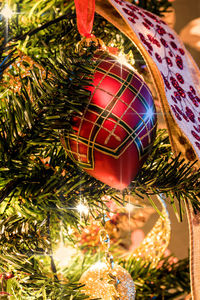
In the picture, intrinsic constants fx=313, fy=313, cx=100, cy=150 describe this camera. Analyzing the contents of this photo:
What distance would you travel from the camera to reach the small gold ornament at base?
1.08ft

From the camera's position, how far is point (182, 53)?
41cm

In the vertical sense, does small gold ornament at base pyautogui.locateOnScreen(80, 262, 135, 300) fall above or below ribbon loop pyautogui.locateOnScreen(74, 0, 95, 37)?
below

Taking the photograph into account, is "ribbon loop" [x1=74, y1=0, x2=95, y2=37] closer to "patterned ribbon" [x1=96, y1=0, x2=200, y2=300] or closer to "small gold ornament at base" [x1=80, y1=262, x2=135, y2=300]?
"patterned ribbon" [x1=96, y1=0, x2=200, y2=300]

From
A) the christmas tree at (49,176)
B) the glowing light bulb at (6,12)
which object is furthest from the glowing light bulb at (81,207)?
the glowing light bulb at (6,12)

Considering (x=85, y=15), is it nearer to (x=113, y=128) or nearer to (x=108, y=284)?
(x=113, y=128)

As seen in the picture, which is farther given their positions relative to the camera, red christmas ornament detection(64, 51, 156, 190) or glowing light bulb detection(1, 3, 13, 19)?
glowing light bulb detection(1, 3, 13, 19)

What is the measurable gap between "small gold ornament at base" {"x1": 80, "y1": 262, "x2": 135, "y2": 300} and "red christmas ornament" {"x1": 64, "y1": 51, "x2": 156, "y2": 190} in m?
0.12

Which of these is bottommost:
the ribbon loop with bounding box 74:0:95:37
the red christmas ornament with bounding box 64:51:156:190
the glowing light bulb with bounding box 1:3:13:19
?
the red christmas ornament with bounding box 64:51:156:190

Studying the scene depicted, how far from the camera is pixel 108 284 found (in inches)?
13.1

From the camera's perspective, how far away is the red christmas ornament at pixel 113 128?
0.84 feet

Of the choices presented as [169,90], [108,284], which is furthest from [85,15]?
[108,284]

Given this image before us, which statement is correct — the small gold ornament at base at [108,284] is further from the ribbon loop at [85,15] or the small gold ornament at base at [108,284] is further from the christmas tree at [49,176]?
the ribbon loop at [85,15]

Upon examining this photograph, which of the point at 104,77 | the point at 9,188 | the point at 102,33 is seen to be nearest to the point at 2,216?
the point at 9,188

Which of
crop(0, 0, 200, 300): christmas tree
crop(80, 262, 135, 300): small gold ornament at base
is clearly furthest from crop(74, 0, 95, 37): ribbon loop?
crop(80, 262, 135, 300): small gold ornament at base
